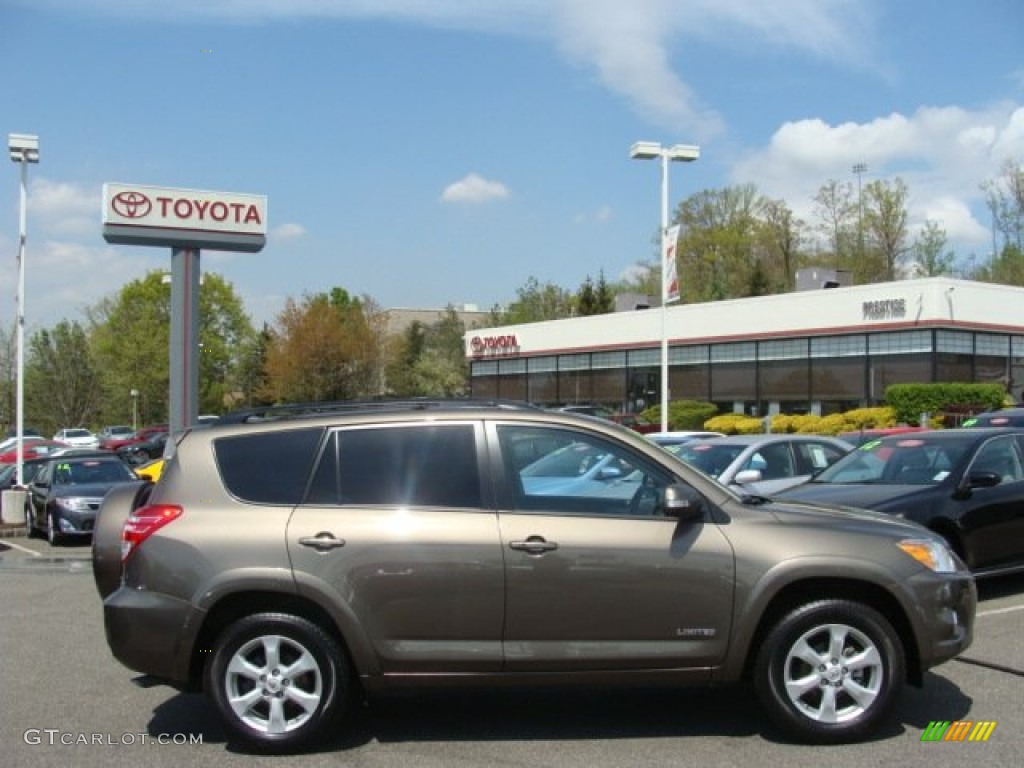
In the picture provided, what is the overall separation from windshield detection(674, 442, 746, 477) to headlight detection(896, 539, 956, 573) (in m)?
6.16

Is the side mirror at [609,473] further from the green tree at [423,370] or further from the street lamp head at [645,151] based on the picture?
the green tree at [423,370]

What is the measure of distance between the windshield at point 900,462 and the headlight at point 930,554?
142 inches

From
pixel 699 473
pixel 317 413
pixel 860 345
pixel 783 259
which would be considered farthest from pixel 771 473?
pixel 783 259

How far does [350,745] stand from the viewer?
5.31 metres

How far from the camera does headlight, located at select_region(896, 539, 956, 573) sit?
5355 mm

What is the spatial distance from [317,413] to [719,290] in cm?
6469

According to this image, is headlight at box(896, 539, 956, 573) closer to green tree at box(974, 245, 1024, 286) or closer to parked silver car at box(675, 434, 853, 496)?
parked silver car at box(675, 434, 853, 496)

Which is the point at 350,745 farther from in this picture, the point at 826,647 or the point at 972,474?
the point at 972,474

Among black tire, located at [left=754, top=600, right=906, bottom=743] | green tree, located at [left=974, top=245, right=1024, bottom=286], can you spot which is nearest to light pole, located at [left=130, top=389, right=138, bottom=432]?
green tree, located at [left=974, top=245, right=1024, bottom=286]

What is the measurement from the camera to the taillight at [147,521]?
528 centimetres

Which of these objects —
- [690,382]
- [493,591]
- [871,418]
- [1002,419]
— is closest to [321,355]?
[690,382]

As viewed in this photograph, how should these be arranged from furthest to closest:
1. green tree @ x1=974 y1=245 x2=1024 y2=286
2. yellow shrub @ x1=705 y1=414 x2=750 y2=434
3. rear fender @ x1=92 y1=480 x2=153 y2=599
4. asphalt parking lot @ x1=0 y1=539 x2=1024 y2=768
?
green tree @ x1=974 y1=245 x2=1024 y2=286 → yellow shrub @ x1=705 y1=414 x2=750 y2=434 → rear fender @ x1=92 y1=480 x2=153 y2=599 → asphalt parking lot @ x1=0 y1=539 x2=1024 y2=768

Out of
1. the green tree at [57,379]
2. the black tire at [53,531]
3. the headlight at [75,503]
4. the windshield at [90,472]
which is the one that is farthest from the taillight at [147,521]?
the green tree at [57,379]

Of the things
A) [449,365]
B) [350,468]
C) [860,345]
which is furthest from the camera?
[449,365]
